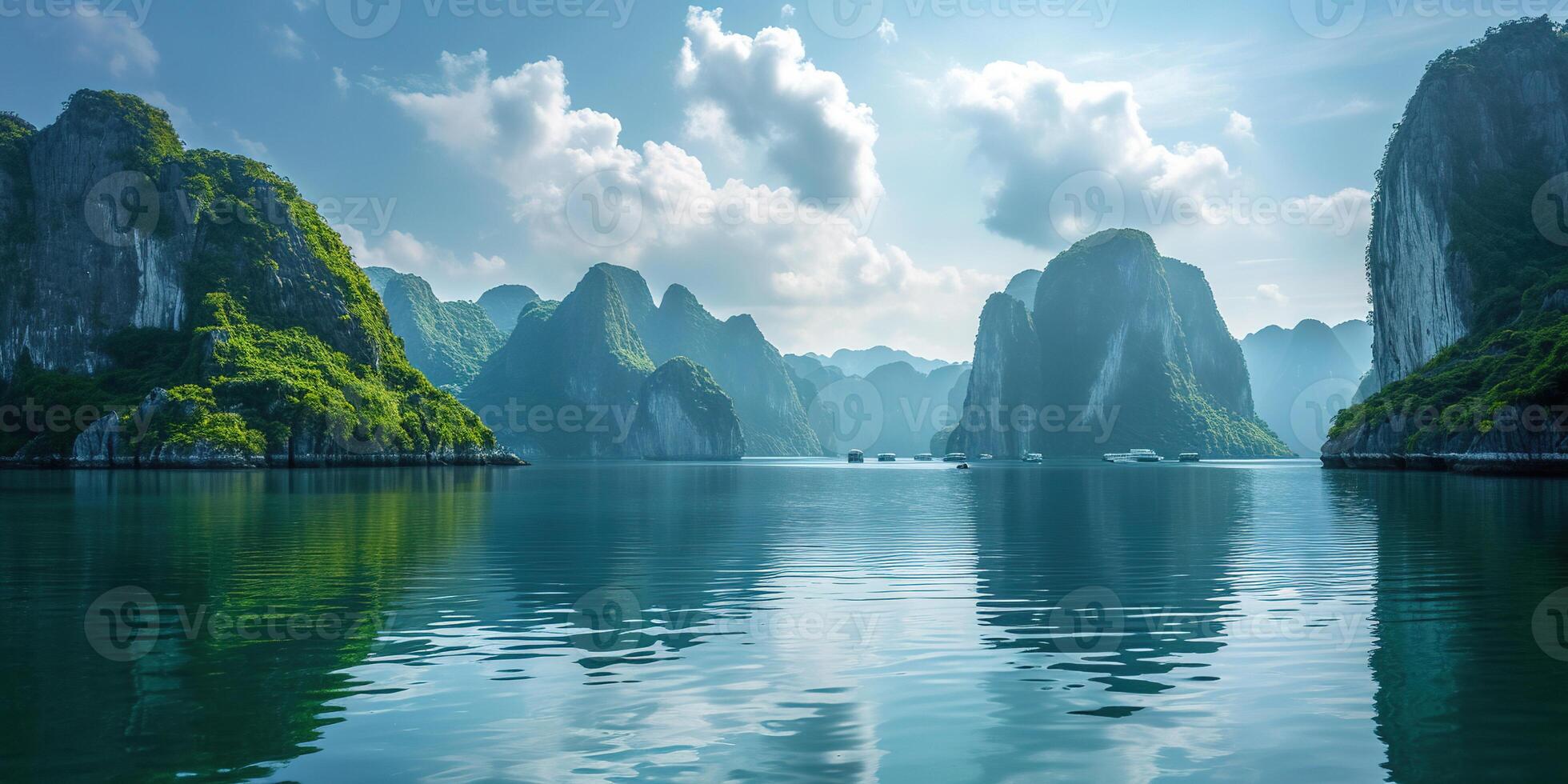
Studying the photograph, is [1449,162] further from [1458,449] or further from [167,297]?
[167,297]

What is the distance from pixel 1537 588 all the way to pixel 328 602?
3102 cm

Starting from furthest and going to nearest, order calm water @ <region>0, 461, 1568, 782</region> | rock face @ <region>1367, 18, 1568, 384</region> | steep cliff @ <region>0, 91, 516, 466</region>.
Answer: steep cliff @ <region>0, 91, 516, 466</region>, rock face @ <region>1367, 18, 1568, 384</region>, calm water @ <region>0, 461, 1568, 782</region>

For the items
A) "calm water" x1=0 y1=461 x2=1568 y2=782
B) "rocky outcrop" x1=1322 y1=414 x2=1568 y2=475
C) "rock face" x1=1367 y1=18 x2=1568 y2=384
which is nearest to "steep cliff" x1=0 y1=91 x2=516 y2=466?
"calm water" x1=0 y1=461 x2=1568 y2=782

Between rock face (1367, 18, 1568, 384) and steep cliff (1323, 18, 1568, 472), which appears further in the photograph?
rock face (1367, 18, 1568, 384)

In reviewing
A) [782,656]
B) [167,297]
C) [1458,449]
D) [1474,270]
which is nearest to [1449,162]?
[1474,270]

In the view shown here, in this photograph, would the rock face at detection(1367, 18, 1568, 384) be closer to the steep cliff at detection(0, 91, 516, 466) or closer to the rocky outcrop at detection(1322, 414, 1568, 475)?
the rocky outcrop at detection(1322, 414, 1568, 475)

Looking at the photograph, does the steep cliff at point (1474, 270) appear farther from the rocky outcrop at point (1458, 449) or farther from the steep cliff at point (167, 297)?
the steep cliff at point (167, 297)

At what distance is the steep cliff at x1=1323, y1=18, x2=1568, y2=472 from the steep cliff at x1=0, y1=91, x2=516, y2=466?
508 ft

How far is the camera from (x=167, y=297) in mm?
183750

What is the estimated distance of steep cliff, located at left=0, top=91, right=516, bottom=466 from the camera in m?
166

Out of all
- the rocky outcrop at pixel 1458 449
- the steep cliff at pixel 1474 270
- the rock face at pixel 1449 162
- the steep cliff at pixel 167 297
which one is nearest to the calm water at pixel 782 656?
the rocky outcrop at pixel 1458 449

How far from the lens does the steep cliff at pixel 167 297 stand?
165750 millimetres

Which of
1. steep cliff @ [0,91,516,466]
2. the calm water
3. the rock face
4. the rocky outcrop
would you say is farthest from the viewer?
steep cliff @ [0,91,516,466]

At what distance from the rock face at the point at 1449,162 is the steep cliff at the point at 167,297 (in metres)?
170
